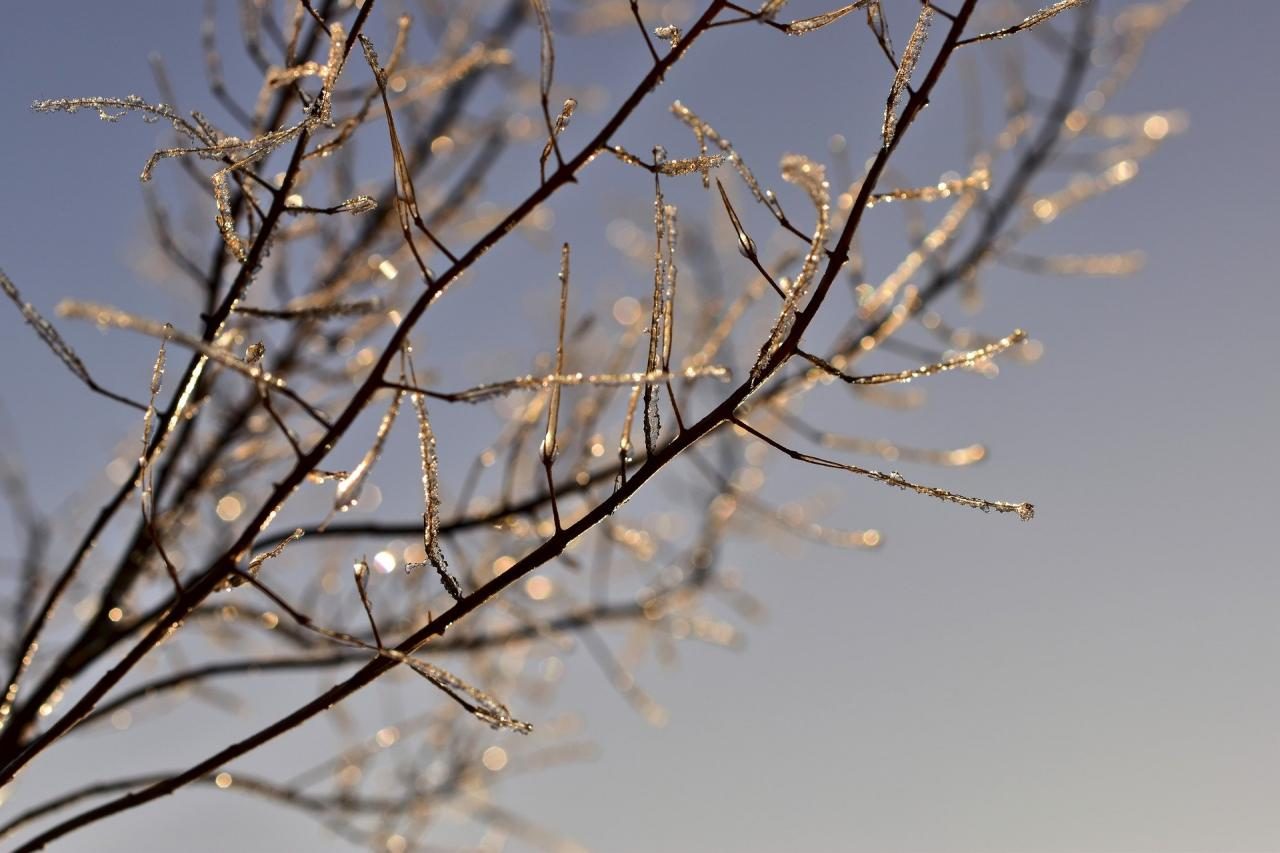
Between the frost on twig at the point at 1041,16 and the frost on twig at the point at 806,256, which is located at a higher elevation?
the frost on twig at the point at 1041,16

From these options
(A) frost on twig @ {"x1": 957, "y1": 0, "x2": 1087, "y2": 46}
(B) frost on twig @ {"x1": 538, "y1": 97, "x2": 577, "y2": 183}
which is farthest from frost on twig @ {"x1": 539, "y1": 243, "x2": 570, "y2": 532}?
(A) frost on twig @ {"x1": 957, "y1": 0, "x2": 1087, "y2": 46}

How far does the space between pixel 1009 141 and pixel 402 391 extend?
194cm

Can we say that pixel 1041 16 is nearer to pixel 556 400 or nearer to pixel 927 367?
pixel 927 367

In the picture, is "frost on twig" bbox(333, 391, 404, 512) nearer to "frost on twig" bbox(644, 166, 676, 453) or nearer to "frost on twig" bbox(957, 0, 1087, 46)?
"frost on twig" bbox(644, 166, 676, 453)

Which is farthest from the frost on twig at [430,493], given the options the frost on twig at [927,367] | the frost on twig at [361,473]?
the frost on twig at [927,367]

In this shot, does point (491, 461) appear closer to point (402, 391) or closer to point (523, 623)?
point (523, 623)

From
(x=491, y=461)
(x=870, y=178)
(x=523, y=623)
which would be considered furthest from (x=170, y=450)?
(x=870, y=178)

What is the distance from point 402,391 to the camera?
1100mm

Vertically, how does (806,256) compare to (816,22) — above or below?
below

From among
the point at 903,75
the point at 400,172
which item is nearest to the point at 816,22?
the point at 903,75

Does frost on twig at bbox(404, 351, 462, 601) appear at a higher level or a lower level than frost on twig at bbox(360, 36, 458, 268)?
lower

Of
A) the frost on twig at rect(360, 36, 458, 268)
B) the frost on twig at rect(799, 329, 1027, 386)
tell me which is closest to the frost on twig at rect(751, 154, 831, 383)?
the frost on twig at rect(799, 329, 1027, 386)

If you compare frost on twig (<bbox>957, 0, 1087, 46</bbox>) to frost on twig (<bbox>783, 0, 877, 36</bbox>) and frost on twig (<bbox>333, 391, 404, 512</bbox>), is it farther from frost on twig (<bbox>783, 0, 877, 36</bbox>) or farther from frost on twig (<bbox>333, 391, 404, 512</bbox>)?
frost on twig (<bbox>333, 391, 404, 512</bbox>)

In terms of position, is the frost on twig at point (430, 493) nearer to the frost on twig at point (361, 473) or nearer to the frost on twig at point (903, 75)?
the frost on twig at point (361, 473)
